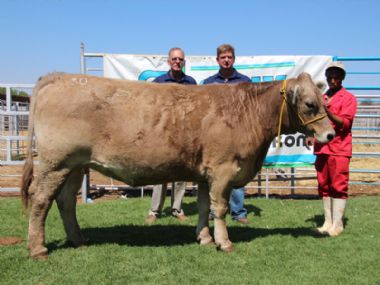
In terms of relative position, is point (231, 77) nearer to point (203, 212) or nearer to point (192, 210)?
point (203, 212)

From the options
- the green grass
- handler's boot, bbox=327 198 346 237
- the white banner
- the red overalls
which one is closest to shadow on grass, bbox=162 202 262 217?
the green grass

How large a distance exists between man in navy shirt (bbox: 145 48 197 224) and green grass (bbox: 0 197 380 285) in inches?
7.0

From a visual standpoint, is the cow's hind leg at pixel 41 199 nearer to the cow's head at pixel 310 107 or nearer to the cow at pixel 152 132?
the cow at pixel 152 132

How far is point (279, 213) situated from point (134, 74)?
165 inches

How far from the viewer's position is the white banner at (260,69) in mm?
8711

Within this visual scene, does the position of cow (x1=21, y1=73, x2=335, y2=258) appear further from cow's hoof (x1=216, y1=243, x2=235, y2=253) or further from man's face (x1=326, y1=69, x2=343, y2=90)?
man's face (x1=326, y1=69, x2=343, y2=90)

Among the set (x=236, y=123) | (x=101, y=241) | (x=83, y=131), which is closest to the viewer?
(x=83, y=131)

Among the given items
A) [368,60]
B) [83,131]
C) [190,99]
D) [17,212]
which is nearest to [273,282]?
[190,99]

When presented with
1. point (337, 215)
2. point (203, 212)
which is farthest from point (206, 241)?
point (337, 215)

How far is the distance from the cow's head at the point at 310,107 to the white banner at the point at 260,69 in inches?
150

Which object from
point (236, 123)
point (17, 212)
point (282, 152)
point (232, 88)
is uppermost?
point (232, 88)

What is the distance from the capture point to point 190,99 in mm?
4902

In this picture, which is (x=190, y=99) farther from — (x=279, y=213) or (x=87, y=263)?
(x=279, y=213)

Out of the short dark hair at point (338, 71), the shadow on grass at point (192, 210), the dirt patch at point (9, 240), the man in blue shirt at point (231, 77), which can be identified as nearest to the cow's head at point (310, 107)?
the short dark hair at point (338, 71)
